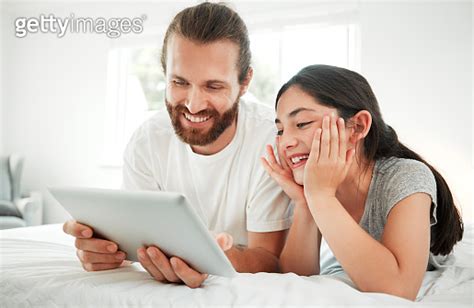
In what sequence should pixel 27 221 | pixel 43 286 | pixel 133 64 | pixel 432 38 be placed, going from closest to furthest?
pixel 43 286
pixel 432 38
pixel 27 221
pixel 133 64

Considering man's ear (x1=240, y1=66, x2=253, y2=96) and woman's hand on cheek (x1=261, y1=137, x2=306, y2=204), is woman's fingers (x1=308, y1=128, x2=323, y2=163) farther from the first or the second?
man's ear (x1=240, y1=66, x2=253, y2=96)

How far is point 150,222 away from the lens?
0.97 m

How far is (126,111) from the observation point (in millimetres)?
5227

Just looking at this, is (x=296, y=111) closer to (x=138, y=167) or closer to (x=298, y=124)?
(x=298, y=124)

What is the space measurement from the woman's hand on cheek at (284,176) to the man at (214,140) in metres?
0.12

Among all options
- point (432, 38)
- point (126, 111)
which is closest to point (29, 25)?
point (126, 111)

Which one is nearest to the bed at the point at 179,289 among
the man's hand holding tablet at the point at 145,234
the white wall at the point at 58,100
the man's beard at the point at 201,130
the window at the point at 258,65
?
the man's hand holding tablet at the point at 145,234

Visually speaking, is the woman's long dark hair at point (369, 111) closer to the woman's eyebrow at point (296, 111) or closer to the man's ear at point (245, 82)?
the woman's eyebrow at point (296, 111)

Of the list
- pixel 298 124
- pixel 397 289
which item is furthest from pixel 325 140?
pixel 397 289

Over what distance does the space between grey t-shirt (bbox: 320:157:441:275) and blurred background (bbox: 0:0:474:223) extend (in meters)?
2.41

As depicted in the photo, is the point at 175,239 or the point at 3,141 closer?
the point at 175,239

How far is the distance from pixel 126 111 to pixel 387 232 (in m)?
4.39

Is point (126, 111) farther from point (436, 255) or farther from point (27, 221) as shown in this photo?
point (436, 255)

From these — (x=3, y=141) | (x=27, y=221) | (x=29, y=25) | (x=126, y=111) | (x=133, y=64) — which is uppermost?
(x=29, y=25)
